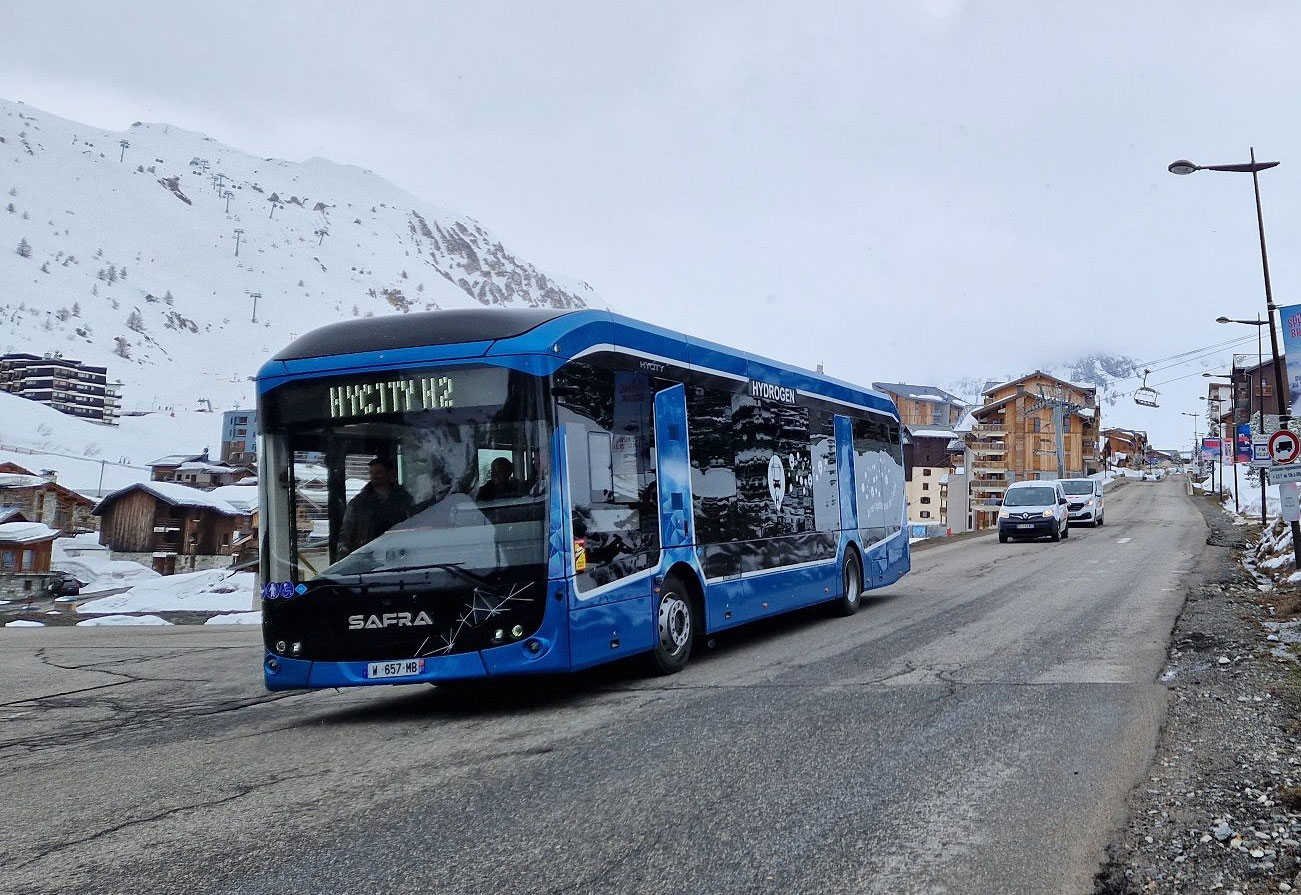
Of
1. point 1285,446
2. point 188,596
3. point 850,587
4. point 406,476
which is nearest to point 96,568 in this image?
point 188,596

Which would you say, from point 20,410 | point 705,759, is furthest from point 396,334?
point 20,410

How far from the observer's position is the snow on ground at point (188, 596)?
2769cm

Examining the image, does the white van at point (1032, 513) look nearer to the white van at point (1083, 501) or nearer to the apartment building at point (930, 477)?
the white van at point (1083, 501)

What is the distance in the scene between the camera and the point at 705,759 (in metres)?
6.12

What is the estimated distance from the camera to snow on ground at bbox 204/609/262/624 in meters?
22.3

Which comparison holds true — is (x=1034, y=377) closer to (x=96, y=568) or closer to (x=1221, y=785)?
(x=96, y=568)

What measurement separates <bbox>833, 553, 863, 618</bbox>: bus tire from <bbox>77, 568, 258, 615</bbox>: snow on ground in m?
15.5

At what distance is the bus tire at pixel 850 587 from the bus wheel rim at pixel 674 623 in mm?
4911

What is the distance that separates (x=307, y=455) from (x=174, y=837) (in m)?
3.66

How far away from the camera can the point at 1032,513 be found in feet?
111

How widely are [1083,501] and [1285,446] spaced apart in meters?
23.9

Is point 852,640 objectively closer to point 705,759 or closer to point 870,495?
point 870,495

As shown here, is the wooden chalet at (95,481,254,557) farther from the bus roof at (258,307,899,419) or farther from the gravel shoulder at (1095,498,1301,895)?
the gravel shoulder at (1095,498,1301,895)

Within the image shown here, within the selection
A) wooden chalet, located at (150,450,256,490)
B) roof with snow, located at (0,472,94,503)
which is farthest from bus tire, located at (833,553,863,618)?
wooden chalet, located at (150,450,256,490)
